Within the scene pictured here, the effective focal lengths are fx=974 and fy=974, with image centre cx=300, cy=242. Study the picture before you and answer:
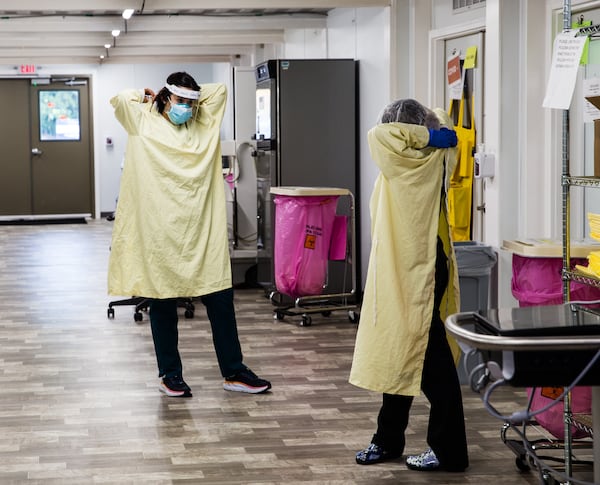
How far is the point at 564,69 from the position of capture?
319cm

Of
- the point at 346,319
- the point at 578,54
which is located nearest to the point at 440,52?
the point at 346,319

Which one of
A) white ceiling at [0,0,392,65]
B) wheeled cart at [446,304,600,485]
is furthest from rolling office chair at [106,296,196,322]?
wheeled cart at [446,304,600,485]

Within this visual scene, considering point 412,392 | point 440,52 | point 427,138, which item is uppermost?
point 440,52

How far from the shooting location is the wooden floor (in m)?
3.72

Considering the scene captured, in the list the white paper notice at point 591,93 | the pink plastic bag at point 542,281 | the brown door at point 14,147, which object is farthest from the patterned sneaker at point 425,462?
the brown door at point 14,147

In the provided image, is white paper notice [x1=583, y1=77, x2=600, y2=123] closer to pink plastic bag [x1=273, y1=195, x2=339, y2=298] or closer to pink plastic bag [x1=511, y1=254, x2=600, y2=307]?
pink plastic bag [x1=511, y1=254, x2=600, y2=307]

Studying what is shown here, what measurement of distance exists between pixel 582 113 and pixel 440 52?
205 centimetres

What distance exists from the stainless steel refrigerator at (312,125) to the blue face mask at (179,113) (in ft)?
9.98

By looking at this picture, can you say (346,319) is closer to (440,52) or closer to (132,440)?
(440,52)

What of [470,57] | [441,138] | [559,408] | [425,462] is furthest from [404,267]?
[470,57]

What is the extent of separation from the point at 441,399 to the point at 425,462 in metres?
0.27

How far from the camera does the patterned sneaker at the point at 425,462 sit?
12.1 ft

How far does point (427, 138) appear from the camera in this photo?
355cm

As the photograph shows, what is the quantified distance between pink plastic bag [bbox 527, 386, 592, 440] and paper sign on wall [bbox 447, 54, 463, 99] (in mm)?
3007
